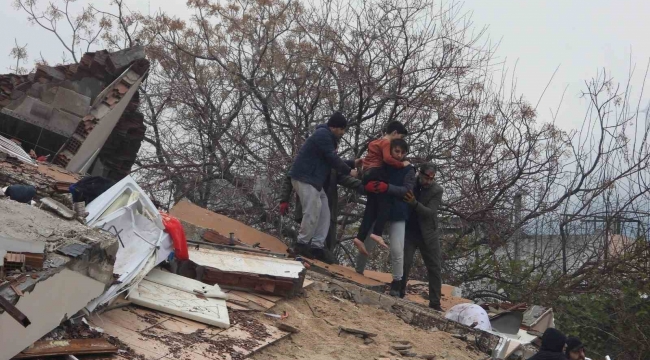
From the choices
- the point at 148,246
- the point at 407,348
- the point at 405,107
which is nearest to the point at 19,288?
the point at 148,246

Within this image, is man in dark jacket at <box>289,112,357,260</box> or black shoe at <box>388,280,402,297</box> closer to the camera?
man in dark jacket at <box>289,112,357,260</box>

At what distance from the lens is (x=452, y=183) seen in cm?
1236

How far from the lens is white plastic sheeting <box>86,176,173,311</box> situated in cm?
564

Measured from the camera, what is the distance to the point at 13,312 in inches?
150

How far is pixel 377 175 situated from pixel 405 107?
4.21 m

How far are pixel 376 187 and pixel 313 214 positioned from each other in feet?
2.59

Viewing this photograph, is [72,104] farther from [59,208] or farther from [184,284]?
[59,208]

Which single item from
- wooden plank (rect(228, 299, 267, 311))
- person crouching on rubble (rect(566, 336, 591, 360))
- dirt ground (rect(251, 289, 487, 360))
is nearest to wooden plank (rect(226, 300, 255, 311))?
wooden plank (rect(228, 299, 267, 311))

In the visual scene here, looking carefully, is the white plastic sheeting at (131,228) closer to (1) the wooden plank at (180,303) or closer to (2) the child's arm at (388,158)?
(1) the wooden plank at (180,303)

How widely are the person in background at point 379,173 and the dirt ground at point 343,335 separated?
1.08 meters

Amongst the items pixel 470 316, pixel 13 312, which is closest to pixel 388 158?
pixel 470 316

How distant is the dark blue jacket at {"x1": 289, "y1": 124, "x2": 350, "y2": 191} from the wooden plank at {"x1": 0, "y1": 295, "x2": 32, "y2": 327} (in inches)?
185

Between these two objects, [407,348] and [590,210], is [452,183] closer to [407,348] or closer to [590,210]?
[590,210]

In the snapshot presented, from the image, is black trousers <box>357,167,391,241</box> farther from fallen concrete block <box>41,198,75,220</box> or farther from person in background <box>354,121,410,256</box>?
fallen concrete block <box>41,198,75,220</box>
